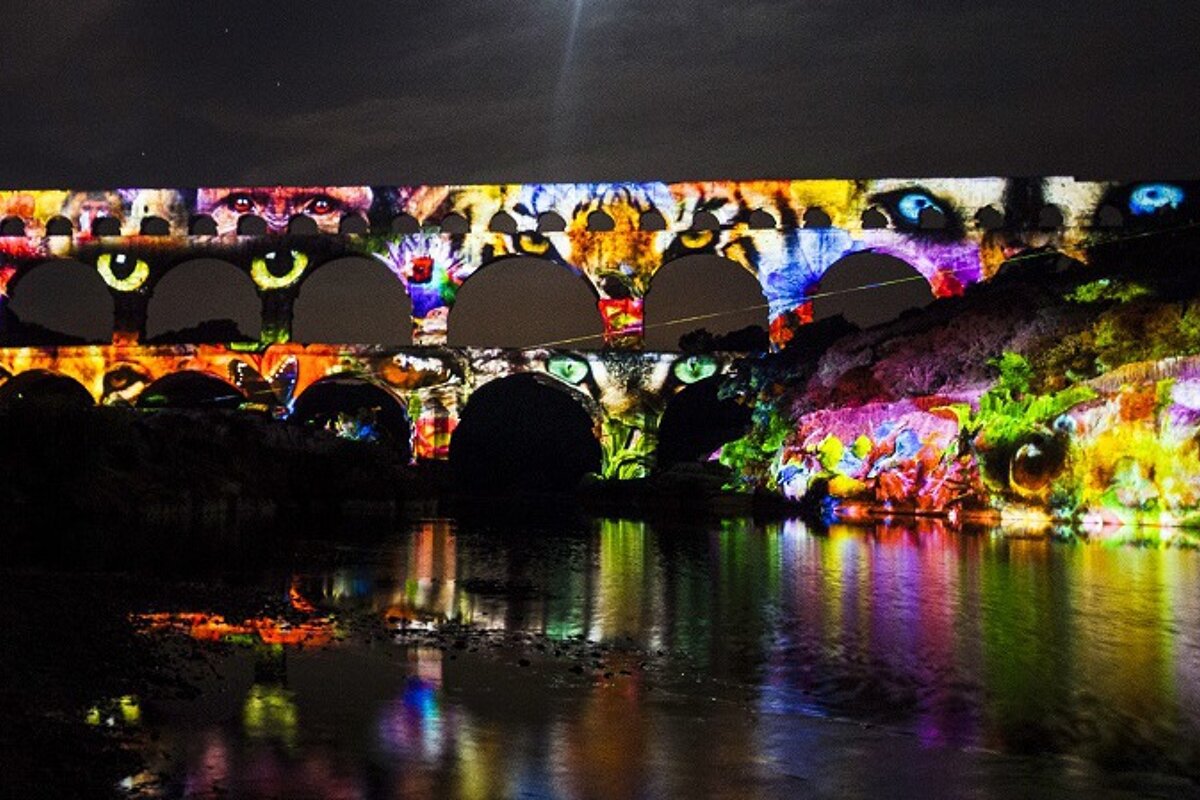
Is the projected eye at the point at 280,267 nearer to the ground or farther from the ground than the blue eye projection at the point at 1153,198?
nearer to the ground

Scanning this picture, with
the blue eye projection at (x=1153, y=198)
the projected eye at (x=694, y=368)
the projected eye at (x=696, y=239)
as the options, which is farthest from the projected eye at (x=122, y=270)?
the blue eye projection at (x=1153, y=198)

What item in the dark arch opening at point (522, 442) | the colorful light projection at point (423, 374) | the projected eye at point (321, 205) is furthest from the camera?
the dark arch opening at point (522, 442)

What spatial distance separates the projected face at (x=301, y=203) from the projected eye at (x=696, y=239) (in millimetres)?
14301

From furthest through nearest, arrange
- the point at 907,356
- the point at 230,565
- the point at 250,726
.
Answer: the point at 907,356, the point at 230,565, the point at 250,726

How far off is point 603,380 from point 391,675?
4602cm

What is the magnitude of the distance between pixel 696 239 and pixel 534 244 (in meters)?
7.13

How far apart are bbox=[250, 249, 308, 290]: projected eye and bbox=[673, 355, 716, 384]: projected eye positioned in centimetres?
1773

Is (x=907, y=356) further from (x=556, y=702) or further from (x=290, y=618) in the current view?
(x=556, y=702)

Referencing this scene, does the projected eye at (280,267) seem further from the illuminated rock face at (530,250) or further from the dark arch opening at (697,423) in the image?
the dark arch opening at (697,423)

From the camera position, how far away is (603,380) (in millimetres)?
57500

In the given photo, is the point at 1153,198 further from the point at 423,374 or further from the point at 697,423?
the point at 697,423

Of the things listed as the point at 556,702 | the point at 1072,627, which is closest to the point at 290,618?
the point at 556,702

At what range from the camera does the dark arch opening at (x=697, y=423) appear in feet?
271

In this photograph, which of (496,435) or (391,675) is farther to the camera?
(496,435)
